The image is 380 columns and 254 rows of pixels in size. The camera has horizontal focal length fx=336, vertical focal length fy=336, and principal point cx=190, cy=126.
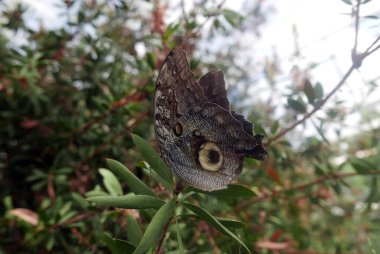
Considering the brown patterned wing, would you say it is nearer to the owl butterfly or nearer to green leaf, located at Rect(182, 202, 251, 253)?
the owl butterfly

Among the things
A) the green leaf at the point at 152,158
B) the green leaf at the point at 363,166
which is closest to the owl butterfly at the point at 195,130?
the green leaf at the point at 152,158

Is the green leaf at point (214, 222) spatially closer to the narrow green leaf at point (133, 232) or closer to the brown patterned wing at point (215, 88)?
the narrow green leaf at point (133, 232)

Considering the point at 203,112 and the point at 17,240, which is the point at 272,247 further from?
the point at 17,240

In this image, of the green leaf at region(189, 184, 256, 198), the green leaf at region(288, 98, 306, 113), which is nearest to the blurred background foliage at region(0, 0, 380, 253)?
the green leaf at region(288, 98, 306, 113)

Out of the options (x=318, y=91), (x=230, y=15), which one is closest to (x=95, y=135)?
(x=230, y=15)

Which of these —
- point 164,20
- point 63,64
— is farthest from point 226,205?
point 63,64

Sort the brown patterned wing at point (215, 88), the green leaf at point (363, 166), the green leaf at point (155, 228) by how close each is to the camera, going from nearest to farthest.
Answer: the green leaf at point (155, 228) < the brown patterned wing at point (215, 88) < the green leaf at point (363, 166)
